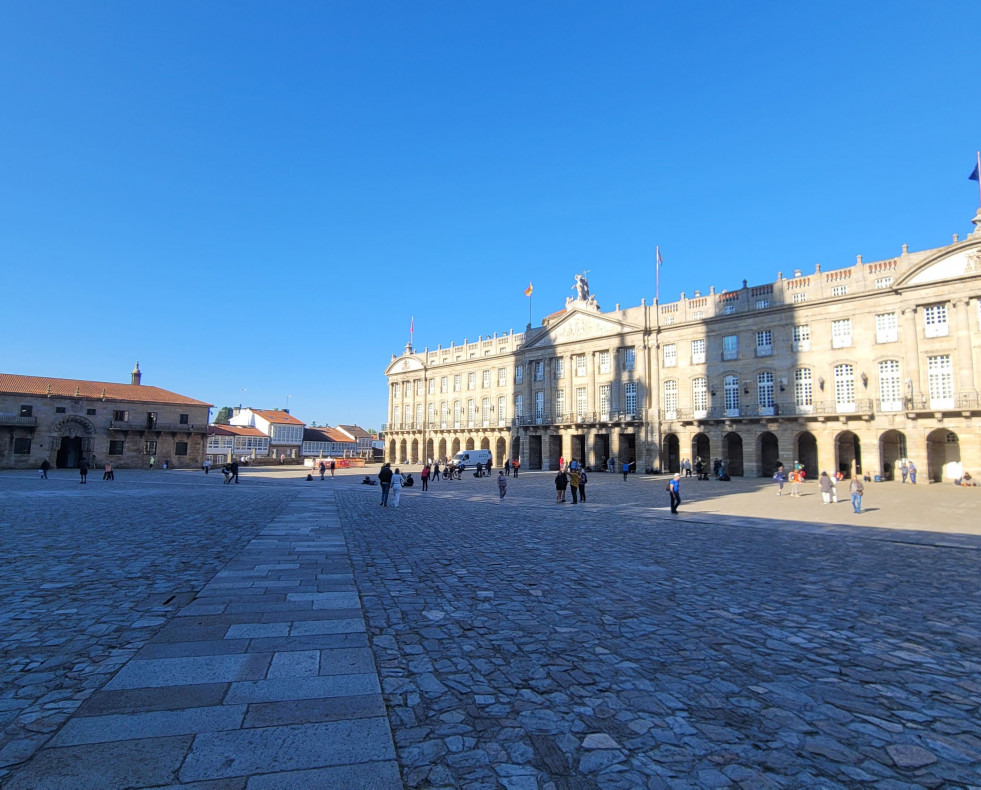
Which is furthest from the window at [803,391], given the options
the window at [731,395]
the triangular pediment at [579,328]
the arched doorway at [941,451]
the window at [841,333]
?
the triangular pediment at [579,328]

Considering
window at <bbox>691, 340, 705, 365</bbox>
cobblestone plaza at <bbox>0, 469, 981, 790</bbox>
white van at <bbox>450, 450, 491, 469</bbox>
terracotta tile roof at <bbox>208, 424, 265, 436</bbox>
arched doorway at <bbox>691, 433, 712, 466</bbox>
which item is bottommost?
cobblestone plaza at <bbox>0, 469, 981, 790</bbox>

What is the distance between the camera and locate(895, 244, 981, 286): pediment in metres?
33.6

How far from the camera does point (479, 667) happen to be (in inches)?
192

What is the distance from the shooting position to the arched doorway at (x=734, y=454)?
149 feet

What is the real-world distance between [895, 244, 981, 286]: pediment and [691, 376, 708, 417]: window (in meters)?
15.2

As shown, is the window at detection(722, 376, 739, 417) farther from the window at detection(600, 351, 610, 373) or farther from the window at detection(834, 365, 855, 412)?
the window at detection(600, 351, 610, 373)

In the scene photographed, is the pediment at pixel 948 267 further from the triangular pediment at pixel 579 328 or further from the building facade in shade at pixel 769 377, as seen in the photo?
the triangular pediment at pixel 579 328

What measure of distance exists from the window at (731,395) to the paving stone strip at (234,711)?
42673 mm

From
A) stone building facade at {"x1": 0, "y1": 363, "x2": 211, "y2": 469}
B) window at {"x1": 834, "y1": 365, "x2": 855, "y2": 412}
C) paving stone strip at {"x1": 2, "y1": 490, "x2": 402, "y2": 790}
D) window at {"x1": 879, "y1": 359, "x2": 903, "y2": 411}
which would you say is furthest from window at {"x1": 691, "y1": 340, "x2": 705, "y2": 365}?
stone building facade at {"x1": 0, "y1": 363, "x2": 211, "y2": 469}

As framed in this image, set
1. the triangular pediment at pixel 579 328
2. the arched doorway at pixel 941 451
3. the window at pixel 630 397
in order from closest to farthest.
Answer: the arched doorway at pixel 941 451 → the window at pixel 630 397 → the triangular pediment at pixel 579 328

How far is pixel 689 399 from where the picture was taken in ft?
151

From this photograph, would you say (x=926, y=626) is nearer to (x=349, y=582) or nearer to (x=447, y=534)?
(x=349, y=582)

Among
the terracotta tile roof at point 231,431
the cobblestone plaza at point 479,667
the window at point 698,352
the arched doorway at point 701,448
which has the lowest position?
the cobblestone plaza at point 479,667

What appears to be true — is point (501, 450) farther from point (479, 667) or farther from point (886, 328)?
point (479, 667)
